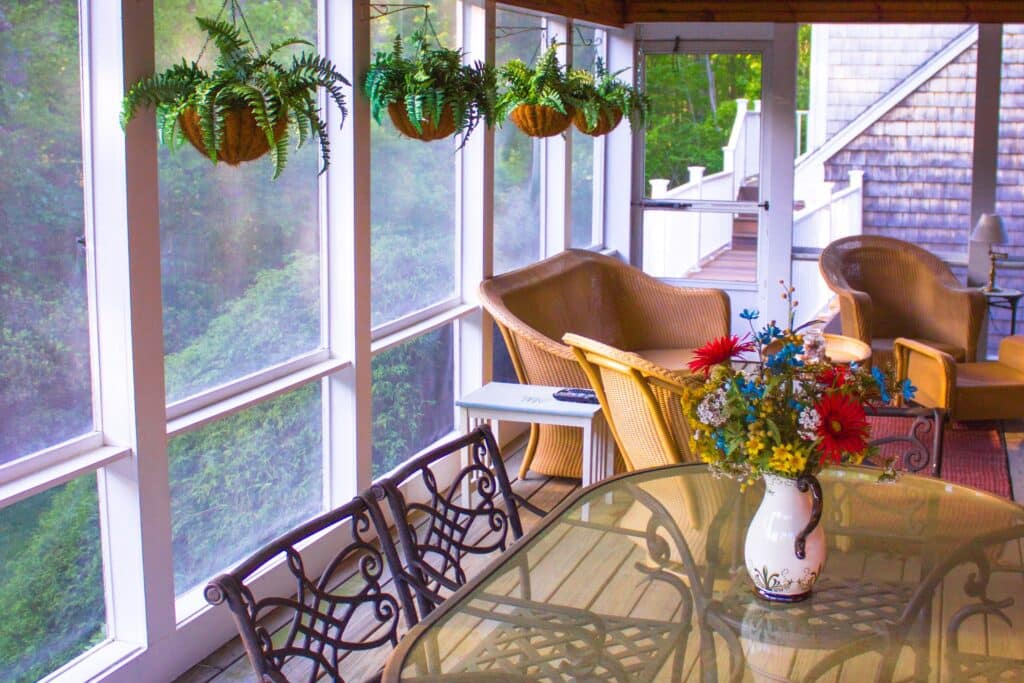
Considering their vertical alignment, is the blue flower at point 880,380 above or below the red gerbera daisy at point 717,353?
below

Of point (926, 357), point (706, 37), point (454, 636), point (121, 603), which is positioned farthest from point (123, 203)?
point (706, 37)

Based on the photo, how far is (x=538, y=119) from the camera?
16.9 feet

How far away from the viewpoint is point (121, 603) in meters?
3.38

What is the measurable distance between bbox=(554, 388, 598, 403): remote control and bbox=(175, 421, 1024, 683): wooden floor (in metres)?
0.41

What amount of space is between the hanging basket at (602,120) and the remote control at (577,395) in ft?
4.31

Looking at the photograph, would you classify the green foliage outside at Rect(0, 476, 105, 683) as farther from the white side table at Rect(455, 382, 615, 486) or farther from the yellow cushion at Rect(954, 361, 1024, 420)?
the yellow cushion at Rect(954, 361, 1024, 420)

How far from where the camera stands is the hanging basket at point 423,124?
4.21m

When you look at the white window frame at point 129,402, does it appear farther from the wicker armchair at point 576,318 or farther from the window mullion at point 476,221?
the window mullion at point 476,221

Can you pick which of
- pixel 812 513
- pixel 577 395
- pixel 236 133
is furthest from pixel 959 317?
pixel 236 133

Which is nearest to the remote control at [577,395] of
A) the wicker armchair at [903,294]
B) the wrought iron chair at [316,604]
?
the wrought iron chair at [316,604]

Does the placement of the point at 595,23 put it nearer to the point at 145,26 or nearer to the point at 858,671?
the point at 145,26

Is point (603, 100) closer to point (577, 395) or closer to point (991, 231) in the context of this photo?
point (577, 395)

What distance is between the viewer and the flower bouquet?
243 cm

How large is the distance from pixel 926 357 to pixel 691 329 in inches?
46.6
